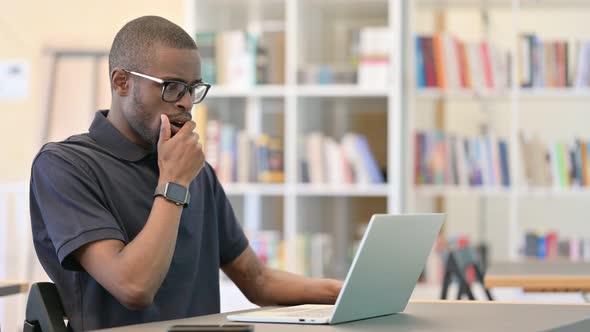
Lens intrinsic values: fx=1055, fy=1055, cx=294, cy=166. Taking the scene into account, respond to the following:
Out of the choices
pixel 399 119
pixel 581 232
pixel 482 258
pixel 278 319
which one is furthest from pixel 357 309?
pixel 581 232

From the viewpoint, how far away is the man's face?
2.09 metres

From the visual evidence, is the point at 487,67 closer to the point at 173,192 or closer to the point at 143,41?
the point at 143,41

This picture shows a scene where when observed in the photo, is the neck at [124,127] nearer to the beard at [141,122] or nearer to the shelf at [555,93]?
the beard at [141,122]

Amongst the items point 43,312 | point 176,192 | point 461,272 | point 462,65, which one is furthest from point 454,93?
point 43,312

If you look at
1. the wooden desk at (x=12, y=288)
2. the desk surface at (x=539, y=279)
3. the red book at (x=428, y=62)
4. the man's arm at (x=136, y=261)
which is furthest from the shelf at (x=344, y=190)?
the man's arm at (x=136, y=261)

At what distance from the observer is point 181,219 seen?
2.15 m

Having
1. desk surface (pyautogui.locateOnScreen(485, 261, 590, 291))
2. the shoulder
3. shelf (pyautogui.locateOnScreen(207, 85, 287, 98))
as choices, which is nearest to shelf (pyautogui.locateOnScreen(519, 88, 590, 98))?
Result: shelf (pyautogui.locateOnScreen(207, 85, 287, 98))

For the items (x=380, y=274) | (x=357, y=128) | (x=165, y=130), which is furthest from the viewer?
(x=357, y=128)

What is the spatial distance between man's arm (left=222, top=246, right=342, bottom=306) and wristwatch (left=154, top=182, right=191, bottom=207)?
1.22ft

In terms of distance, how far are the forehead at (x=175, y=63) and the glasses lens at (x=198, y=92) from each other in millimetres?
22

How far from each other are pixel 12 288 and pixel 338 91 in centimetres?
267

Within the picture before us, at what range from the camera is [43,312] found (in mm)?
1844

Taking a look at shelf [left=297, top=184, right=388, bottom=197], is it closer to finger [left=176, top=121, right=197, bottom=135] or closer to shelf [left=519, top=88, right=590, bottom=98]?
shelf [left=519, top=88, right=590, bottom=98]

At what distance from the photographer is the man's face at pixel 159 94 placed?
2088 millimetres
